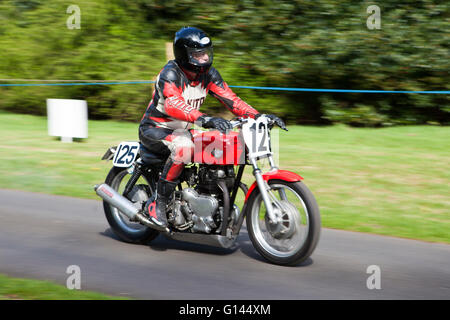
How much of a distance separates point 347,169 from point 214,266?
14.4 feet

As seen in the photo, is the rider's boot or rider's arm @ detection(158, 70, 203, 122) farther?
the rider's boot

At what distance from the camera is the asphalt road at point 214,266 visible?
16.1ft

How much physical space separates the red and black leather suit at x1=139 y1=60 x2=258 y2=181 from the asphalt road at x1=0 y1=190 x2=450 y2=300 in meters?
0.87

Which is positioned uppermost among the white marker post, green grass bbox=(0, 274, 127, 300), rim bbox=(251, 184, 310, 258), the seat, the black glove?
the white marker post

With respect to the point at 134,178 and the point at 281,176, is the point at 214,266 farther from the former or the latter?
the point at 134,178

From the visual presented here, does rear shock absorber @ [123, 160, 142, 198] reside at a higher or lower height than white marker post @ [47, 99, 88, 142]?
lower

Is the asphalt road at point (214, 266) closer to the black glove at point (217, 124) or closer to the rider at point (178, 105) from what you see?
the rider at point (178, 105)

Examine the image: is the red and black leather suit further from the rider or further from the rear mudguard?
the rear mudguard

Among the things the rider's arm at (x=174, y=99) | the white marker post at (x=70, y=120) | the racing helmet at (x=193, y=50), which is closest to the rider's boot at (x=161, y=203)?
the rider's arm at (x=174, y=99)


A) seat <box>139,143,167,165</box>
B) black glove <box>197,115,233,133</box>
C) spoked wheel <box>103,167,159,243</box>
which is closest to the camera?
black glove <box>197,115,233,133</box>

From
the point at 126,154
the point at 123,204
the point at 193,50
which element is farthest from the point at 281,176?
the point at 126,154

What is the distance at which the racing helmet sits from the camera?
571cm

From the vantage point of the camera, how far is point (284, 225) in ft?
18.0

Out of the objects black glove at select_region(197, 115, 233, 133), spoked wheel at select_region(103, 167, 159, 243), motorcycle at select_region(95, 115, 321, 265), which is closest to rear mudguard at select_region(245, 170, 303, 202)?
motorcycle at select_region(95, 115, 321, 265)
